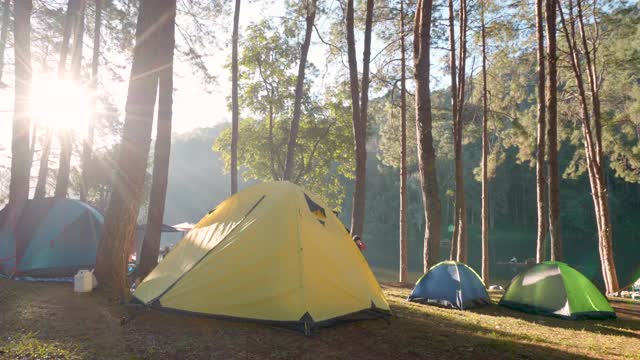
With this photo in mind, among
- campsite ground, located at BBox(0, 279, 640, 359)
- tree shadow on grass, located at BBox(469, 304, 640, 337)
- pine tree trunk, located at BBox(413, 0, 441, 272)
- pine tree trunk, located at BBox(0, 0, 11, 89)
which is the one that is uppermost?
pine tree trunk, located at BBox(0, 0, 11, 89)

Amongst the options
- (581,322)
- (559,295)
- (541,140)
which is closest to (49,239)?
(559,295)

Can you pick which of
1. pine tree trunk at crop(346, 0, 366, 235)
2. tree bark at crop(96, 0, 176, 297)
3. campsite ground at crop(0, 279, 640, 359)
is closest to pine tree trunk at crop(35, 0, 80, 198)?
tree bark at crop(96, 0, 176, 297)

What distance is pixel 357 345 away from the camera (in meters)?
5.05

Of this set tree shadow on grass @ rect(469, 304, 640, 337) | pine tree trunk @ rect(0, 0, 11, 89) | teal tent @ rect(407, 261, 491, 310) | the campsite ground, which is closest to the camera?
the campsite ground

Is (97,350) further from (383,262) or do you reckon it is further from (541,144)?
(383,262)

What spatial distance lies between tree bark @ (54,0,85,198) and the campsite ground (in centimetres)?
609

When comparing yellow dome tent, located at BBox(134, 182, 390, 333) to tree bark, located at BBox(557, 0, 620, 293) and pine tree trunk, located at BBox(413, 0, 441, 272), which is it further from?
tree bark, located at BBox(557, 0, 620, 293)

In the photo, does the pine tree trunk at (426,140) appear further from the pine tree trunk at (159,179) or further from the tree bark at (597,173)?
the tree bark at (597,173)

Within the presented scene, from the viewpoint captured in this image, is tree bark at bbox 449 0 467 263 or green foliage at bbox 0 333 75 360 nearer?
green foliage at bbox 0 333 75 360

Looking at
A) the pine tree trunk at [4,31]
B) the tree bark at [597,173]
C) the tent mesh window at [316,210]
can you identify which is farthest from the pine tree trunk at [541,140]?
the pine tree trunk at [4,31]

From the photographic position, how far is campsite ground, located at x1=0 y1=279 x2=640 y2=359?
4688mm

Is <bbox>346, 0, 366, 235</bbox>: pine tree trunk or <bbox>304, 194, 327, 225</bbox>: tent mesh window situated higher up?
<bbox>346, 0, 366, 235</bbox>: pine tree trunk

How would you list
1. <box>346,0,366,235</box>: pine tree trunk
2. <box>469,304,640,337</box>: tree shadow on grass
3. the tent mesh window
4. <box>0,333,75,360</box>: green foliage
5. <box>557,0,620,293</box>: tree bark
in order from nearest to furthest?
<box>0,333,75,360</box>: green foliage
the tent mesh window
<box>469,304,640,337</box>: tree shadow on grass
<box>346,0,366,235</box>: pine tree trunk
<box>557,0,620,293</box>: tree bark

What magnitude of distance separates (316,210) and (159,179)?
4.97 m
